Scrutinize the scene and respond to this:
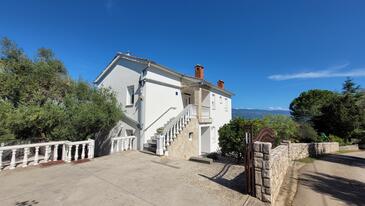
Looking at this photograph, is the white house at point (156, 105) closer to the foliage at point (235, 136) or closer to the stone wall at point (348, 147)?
the foliage at point (235, 136)

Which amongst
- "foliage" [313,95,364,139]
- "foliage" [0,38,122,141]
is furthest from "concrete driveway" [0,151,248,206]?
"foliage" [313,95,364,139]

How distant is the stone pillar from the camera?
14.6ft

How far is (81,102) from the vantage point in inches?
400

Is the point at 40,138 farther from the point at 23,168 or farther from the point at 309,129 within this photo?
the point at 309,129

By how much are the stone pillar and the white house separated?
18.6ft

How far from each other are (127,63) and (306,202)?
39.3 ft

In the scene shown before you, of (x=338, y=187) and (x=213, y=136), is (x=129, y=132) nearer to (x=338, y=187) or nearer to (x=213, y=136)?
(x=213, y=136)

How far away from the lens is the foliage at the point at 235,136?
9.04 metres

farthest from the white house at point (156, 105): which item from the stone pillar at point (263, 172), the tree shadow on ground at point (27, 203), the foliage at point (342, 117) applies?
the foliage at point (342, 117)

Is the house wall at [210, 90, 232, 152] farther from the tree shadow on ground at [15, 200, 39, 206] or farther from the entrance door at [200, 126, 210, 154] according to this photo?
the tree shadow on ground at [15, 200, 39, 206]

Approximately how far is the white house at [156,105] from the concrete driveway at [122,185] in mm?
3279

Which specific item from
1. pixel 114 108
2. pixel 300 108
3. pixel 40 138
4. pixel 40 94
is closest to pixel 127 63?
pixel 114 108

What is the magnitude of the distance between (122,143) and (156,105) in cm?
324

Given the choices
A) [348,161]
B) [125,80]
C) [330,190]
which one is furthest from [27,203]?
[348,161]
